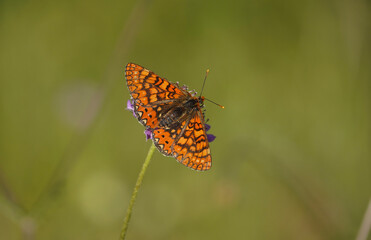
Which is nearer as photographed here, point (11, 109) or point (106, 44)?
point (11, 109)

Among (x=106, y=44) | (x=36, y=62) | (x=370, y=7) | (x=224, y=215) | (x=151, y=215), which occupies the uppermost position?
(x=370, y=7)

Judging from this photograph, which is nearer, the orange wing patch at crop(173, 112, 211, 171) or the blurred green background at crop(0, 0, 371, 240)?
the orange wing patch at crop(173, 112, 211, 171)

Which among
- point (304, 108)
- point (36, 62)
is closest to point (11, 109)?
point (36, 62)

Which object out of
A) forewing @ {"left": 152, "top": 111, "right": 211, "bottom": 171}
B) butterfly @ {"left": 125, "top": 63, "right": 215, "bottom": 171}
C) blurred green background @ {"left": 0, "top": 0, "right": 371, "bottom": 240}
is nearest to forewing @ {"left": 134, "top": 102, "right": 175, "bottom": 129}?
butterfly @ {"left": 125, "top": 63, "right": 215, "bottom": 171}

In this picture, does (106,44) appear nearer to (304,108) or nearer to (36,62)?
(36,62)

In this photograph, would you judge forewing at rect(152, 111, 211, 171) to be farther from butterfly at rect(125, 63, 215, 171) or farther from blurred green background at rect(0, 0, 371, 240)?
blurred green background at rect(0, 0, 371, 240)
